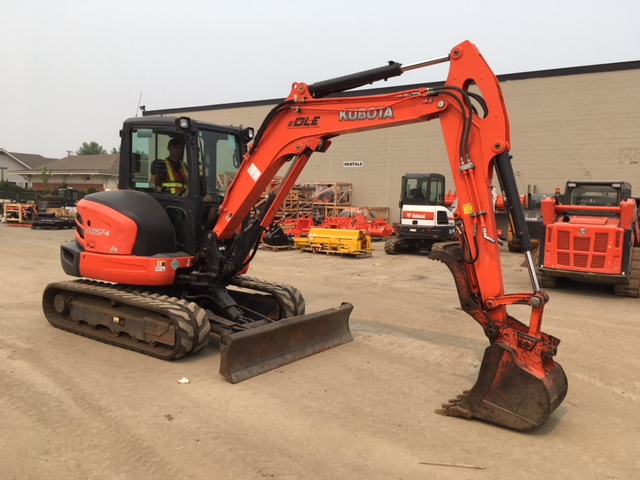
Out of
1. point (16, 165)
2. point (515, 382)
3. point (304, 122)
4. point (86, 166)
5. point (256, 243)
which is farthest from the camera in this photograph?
point (16, 165)

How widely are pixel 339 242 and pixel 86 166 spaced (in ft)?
143

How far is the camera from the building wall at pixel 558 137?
19938mm

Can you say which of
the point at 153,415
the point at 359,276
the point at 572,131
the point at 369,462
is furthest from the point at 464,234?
the point at 572,131

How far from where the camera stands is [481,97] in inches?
197

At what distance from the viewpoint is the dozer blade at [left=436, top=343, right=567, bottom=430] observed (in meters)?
4.35

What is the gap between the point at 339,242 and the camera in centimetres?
1695

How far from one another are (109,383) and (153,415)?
1010mm

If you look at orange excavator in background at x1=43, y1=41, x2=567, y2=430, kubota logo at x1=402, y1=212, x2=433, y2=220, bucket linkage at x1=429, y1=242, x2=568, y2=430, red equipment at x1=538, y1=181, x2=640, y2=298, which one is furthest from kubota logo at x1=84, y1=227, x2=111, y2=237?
kubota logo at x1=402, y1=212, x2=433, y2=220


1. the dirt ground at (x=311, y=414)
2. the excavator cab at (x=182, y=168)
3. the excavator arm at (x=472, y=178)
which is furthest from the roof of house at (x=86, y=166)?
the excavator arm at (x=472, y=178)

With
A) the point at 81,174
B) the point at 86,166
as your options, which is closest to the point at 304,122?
the point at 81,174

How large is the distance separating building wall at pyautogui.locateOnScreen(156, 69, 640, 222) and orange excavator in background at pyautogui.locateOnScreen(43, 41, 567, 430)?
686 inches

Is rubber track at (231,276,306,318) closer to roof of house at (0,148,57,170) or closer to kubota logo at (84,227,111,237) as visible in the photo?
kubota logo at (84,227,111,237)

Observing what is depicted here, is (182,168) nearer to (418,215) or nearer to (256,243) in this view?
(256,243)

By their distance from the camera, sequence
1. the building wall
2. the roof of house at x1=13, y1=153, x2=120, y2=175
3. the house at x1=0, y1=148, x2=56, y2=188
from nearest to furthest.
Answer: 1. the building wall
2. the roof of house at x1=13, y1=153, x2=120, y2=175
3. the house at x1=0, y1=148, x2=56, y2=188
